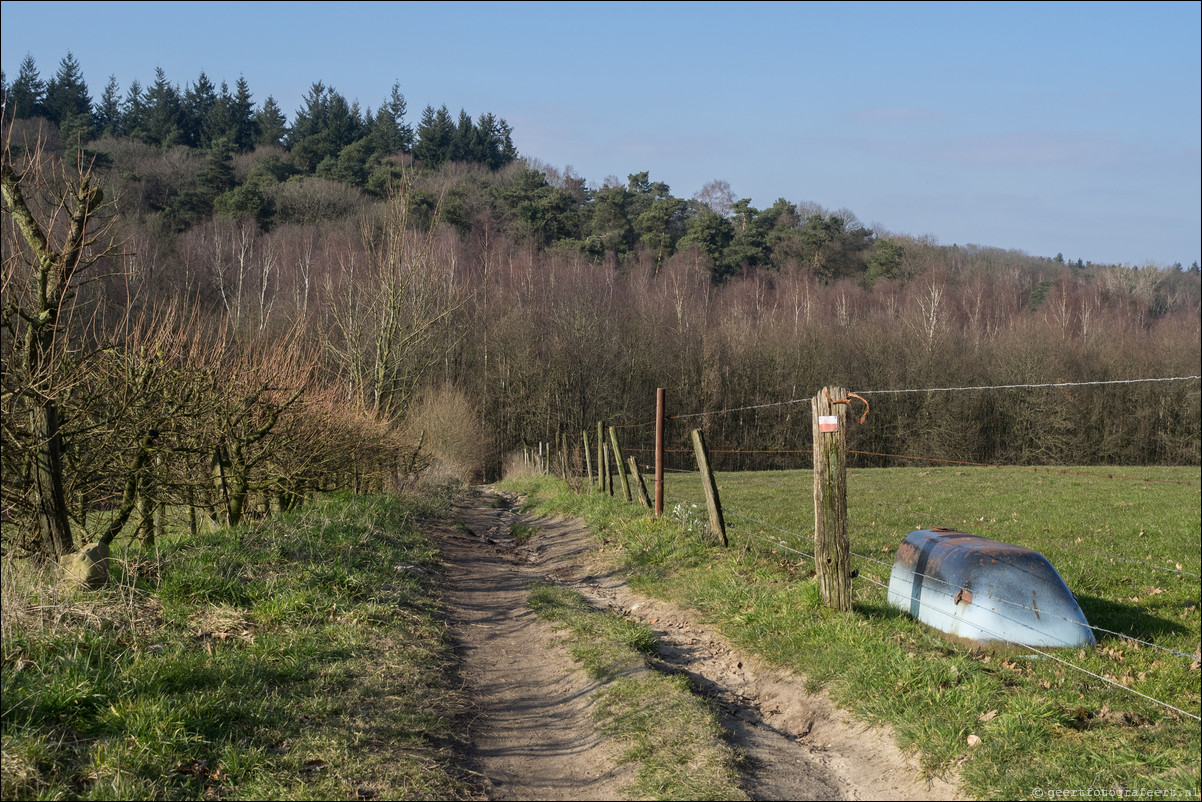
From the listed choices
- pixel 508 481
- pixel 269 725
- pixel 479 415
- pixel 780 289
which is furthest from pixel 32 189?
pixel 780 289

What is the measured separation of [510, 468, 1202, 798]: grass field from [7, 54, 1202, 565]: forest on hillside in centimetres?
581

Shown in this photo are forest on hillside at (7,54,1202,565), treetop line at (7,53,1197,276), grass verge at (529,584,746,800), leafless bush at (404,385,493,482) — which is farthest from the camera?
treetop line at (7,53,1197,276)

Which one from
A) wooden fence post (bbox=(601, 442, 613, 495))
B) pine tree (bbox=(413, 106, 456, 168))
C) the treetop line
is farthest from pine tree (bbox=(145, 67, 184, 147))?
wooden fence post (bbox=(601, 442, 613, 495))

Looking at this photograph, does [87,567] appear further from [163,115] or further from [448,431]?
[163,115]

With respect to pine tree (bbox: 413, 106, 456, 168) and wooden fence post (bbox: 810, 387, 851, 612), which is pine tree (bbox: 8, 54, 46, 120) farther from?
wooden fence post (bbox: 810, 387, 851, 612)

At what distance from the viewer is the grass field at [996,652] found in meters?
4.35

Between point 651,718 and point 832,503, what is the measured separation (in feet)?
9.25

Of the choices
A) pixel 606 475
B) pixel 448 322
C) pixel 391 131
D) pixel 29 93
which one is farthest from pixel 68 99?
pixel 606 475

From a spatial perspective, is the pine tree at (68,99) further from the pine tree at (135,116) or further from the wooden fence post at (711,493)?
the wooden fence post at (711,493)

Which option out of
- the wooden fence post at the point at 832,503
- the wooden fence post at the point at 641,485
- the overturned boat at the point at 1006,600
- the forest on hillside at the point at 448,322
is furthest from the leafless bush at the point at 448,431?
the overturned boat at the point at 1006,600

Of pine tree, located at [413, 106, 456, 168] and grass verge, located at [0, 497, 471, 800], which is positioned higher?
pine tree, located at [413, 106, 456, 168]

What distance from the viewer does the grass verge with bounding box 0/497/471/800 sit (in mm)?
3824

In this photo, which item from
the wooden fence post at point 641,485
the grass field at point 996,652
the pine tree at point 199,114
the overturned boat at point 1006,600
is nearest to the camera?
the grass field at point 996,652

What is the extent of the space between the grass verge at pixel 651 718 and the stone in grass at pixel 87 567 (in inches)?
148
